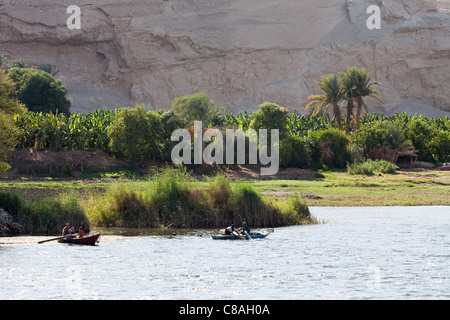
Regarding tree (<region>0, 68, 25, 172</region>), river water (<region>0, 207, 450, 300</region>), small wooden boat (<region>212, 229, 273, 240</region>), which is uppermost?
tree (<region>0, 68, 25, 172</region>)

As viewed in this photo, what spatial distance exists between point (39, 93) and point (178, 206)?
5661cm

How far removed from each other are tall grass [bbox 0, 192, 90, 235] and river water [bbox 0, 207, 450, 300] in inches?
71.9

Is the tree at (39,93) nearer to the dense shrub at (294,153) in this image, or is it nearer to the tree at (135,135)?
the tree at (135,135)

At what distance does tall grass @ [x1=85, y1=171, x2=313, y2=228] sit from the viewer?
32.1 m

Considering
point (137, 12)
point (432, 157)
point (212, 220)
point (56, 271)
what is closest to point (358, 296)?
point (56, 271)

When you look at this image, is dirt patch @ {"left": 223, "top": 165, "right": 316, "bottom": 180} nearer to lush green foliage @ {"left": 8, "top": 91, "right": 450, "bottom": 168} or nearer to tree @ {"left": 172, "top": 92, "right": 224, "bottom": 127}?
lush green foliage @ {"left": 8, "top": 91, "right": 450, "bottom": 168}

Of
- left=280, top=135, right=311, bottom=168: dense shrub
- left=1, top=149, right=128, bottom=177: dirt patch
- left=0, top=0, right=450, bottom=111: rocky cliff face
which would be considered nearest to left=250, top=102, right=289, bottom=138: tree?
left=280, top=135, right=311, bottom=168: dense shrub

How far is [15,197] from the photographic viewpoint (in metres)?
30.6

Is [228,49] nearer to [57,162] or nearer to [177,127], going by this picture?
[177,127]

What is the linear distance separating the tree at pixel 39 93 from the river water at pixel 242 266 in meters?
57.0

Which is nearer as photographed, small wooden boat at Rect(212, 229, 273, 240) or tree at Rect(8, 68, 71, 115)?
small wooden boat at Rect(212, 229, 273, 240)

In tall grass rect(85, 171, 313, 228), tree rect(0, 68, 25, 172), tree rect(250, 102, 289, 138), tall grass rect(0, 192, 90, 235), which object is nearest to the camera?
tall grass rect(0, 192, 90, 235)

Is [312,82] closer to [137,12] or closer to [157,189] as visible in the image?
[137,12]

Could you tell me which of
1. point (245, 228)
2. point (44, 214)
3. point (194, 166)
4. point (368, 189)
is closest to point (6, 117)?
point (44, 214)
